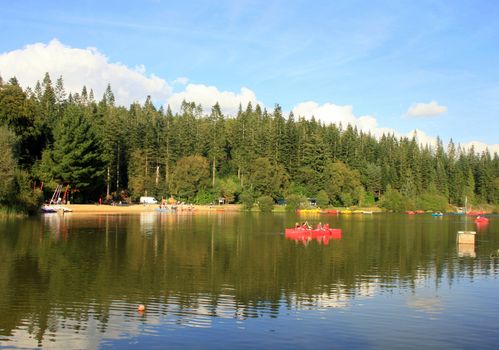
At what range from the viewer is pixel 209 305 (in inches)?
845

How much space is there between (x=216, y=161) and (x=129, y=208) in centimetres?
3681

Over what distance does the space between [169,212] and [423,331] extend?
9171 centimetres

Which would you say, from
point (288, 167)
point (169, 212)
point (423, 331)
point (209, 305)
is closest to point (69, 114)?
point (169, 212)

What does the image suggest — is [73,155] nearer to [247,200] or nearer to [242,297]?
[247,200]

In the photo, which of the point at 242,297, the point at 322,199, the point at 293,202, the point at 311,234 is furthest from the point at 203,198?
the point at 242,297

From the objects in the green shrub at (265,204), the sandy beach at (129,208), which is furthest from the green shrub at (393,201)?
the sandy beach at (129,208)

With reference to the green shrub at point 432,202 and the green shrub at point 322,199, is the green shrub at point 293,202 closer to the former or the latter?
the green shrub at point 322,199

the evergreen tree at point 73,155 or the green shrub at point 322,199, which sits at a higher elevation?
the evergreen tree at point 73,155

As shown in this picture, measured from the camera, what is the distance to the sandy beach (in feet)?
321

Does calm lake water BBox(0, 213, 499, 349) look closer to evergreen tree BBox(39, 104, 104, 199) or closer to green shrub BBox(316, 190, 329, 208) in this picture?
evergreen tree BBox(39, 104, 104, 199)

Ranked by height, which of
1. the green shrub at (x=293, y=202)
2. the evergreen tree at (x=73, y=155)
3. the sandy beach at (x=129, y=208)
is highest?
the evergreen tree at (x=73, y=155)

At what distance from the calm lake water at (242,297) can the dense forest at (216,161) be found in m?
53.7

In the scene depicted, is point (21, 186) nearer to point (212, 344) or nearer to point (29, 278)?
point (29, 278)

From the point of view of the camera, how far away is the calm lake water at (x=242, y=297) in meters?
17.1
